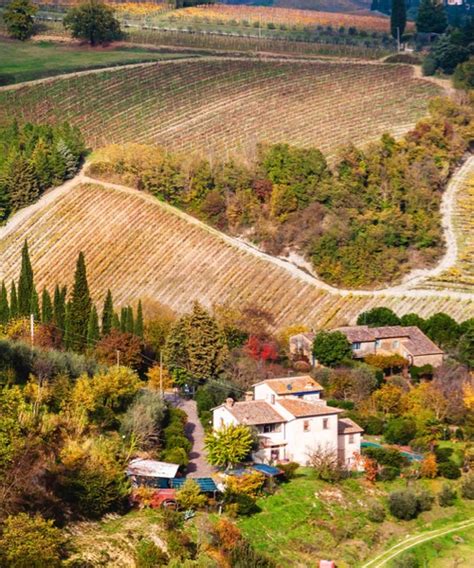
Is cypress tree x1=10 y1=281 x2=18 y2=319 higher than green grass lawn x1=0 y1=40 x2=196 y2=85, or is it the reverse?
green grass lawn x1=0 y1=40 x2=196 y2=85

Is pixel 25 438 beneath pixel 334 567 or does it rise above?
above

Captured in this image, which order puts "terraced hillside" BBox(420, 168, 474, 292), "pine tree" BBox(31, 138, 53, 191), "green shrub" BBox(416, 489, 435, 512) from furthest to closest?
"pine tree" BBox(31, 138, 53, 191) → "terraced hillside" BBox(420, 168, 474, 292) → "green shrub" BBox(416, 489, 435, 512)

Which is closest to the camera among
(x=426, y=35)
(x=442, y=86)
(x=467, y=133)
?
(x=467, y=133)

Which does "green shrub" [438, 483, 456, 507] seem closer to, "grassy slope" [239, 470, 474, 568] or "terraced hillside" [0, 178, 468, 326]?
"grassy slope" [239, 470, 474, 568]

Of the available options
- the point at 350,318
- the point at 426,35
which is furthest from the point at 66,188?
the point at 426,35

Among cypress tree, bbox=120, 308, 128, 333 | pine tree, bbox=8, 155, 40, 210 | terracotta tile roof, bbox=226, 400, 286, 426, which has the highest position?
pine tree, bbox=8, 155, 40, 210

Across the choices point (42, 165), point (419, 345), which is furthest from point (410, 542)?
point (42, 165)

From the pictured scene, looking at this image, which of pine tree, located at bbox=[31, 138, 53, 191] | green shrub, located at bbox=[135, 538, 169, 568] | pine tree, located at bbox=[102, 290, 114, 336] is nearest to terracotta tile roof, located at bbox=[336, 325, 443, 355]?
pine tree, located at bbox=[102, 290, 114, 336]

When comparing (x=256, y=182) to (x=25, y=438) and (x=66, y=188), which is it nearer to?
(x=66, y=188)
